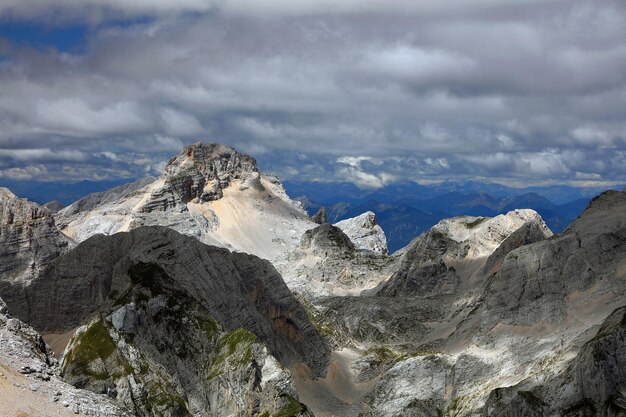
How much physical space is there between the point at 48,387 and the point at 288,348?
88.4 m

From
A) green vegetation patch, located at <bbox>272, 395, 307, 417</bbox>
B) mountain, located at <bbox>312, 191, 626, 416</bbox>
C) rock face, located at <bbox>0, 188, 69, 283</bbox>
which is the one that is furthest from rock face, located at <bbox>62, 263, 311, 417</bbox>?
rock face, located at <bbox>0, 188, 69, 283</bbox>

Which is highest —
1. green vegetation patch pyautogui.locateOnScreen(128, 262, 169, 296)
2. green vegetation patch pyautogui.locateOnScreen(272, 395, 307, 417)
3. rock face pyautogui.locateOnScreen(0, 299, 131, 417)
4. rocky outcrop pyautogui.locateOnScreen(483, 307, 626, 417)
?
green vegetation patch pyautogui.locateOnScreen(128, 262, 169, 296)

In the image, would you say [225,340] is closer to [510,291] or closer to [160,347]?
[160,347]

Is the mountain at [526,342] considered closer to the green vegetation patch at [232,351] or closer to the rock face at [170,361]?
the rock face at [170,361]

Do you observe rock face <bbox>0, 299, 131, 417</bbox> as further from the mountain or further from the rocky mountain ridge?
the mountain

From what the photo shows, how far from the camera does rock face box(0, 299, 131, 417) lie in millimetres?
68312

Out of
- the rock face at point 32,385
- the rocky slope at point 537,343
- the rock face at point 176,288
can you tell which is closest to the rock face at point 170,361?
the rock face at point 176,288

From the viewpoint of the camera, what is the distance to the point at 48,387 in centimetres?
7294

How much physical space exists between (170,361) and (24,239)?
67.6 meters

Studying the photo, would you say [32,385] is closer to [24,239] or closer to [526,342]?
[526,342]

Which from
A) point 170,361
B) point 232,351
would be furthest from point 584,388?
point 170,361

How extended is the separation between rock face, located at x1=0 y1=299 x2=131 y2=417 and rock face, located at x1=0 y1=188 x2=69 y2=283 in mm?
75202

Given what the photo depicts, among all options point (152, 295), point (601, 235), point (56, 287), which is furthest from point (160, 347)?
point (601, 235)

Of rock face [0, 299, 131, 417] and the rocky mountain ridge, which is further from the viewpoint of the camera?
the rocky mountain ridge
